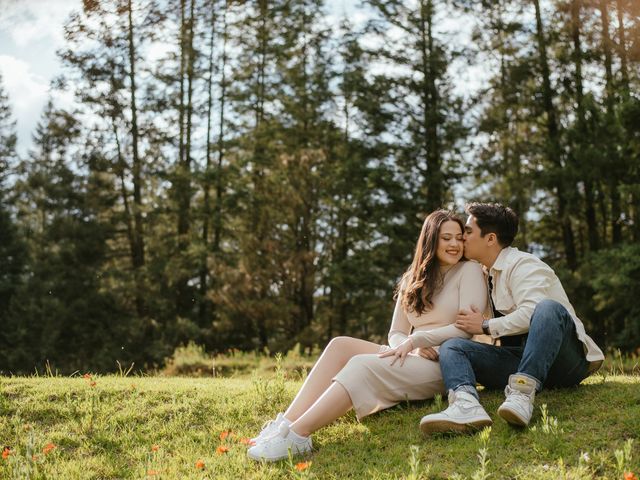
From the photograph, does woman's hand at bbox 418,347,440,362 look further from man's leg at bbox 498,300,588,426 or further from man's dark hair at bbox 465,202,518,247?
man's dark hair at bbox 465,202,518,247

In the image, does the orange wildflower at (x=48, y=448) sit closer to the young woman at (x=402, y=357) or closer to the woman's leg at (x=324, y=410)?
the young woman at (x=402, y=357)

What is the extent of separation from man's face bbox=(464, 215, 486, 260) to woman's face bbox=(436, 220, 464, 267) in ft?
0.14

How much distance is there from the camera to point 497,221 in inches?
171

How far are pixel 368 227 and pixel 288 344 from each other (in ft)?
13.0

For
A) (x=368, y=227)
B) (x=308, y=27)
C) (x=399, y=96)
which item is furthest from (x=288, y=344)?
(x=308, y=27)

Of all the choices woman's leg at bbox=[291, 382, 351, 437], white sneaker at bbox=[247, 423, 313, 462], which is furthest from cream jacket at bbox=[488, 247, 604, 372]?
white sneaker at bbox=[247, 423, 313, 462]

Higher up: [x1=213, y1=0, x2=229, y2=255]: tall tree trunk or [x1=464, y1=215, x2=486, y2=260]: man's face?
[x1=213, y1=0, x2=229, y2=255]: tall tree trunk

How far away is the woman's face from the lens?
14.4 feet

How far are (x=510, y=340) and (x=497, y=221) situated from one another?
0.82 meters

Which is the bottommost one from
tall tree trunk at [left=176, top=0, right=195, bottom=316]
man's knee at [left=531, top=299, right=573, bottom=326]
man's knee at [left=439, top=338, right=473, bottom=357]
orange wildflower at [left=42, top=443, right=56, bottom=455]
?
orange wildflower at [left=42, top=443, right=56, bottom=455]

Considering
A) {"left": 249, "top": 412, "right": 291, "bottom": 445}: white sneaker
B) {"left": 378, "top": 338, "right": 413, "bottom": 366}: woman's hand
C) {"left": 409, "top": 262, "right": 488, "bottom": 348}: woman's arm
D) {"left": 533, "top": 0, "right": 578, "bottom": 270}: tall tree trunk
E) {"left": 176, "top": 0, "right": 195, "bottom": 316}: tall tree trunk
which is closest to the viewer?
{"left": 249, "top": 412, "right": 291, "bottom": 445}: white sneaker

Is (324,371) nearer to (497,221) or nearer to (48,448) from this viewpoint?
(497,221)

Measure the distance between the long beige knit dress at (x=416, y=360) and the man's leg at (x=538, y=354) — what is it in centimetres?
61

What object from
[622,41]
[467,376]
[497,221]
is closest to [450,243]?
[497,221]
